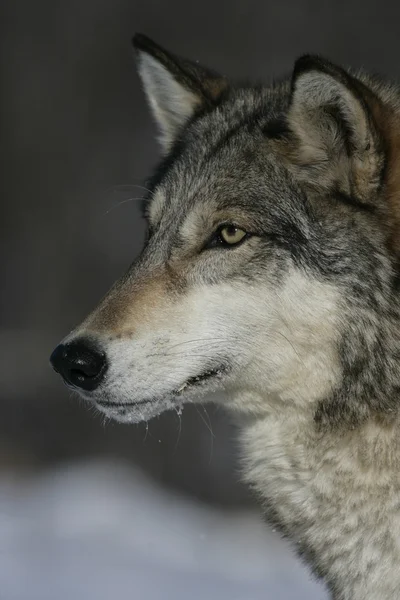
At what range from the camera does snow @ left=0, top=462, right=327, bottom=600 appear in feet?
18.1

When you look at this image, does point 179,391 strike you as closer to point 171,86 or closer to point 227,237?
point 227,237

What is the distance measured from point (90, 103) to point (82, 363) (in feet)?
40.2

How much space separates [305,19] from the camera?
14.5m

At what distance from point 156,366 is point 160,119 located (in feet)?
5.22

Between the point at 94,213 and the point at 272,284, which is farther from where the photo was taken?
the point at 94,213

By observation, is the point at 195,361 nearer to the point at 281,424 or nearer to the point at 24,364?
the point at 281,424

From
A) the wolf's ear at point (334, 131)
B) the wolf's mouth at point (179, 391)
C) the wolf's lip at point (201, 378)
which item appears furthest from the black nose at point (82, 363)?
the wolf's ear at point (334, 131)

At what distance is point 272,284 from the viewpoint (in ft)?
11.0

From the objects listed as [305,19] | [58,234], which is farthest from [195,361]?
[305,19]

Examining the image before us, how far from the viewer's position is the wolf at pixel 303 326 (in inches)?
128

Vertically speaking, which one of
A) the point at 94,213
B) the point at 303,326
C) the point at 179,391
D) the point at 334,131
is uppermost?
the point at 334,131

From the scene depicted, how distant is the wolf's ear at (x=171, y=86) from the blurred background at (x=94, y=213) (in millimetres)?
3474

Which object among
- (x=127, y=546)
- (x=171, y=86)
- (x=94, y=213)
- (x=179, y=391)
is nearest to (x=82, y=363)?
(x=179, y=391)

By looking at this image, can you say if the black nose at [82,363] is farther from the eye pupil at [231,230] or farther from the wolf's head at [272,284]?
the eye pupil at [231,230]
